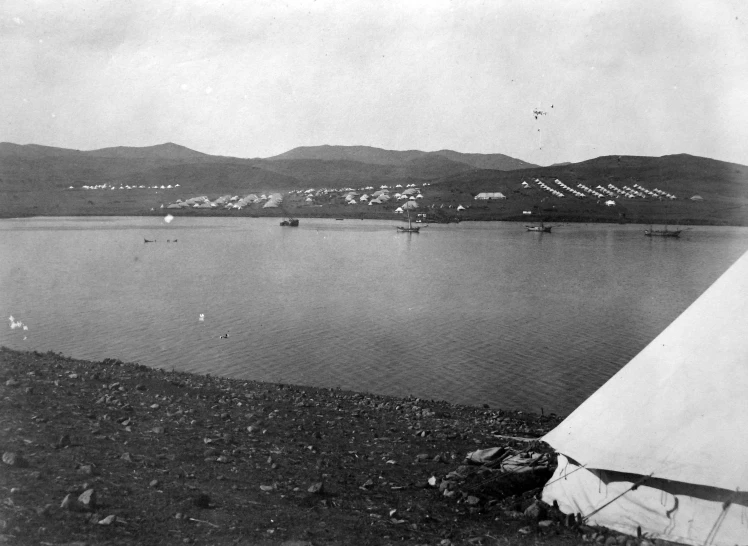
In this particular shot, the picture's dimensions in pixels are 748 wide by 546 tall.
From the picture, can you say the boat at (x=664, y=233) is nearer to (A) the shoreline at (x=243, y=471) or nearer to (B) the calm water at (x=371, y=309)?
(B) the calm water at (x=371, y=309)

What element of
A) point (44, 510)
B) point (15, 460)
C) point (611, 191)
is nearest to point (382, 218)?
point (611, 191)

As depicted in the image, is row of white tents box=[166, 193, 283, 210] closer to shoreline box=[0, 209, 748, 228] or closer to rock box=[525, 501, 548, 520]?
shoreline box=[0, 209, 748, 228]

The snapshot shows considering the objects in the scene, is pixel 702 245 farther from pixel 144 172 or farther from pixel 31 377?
pixel 144 172

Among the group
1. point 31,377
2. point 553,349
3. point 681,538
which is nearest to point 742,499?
point 681,538

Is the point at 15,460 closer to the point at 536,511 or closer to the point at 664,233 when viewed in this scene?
the point at 536,511

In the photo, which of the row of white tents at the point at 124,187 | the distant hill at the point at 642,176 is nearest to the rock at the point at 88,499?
the distant hill at the point at 642,176

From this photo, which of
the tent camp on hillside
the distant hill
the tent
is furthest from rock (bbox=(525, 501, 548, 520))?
the distant hill

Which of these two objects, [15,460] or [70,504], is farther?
[15,460]

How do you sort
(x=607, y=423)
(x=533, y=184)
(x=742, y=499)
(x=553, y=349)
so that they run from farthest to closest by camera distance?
(x=533, y=184) < (x=553, y=349) < (x=607, y=423) < (x=742, y=499)

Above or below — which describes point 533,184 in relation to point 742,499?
above
